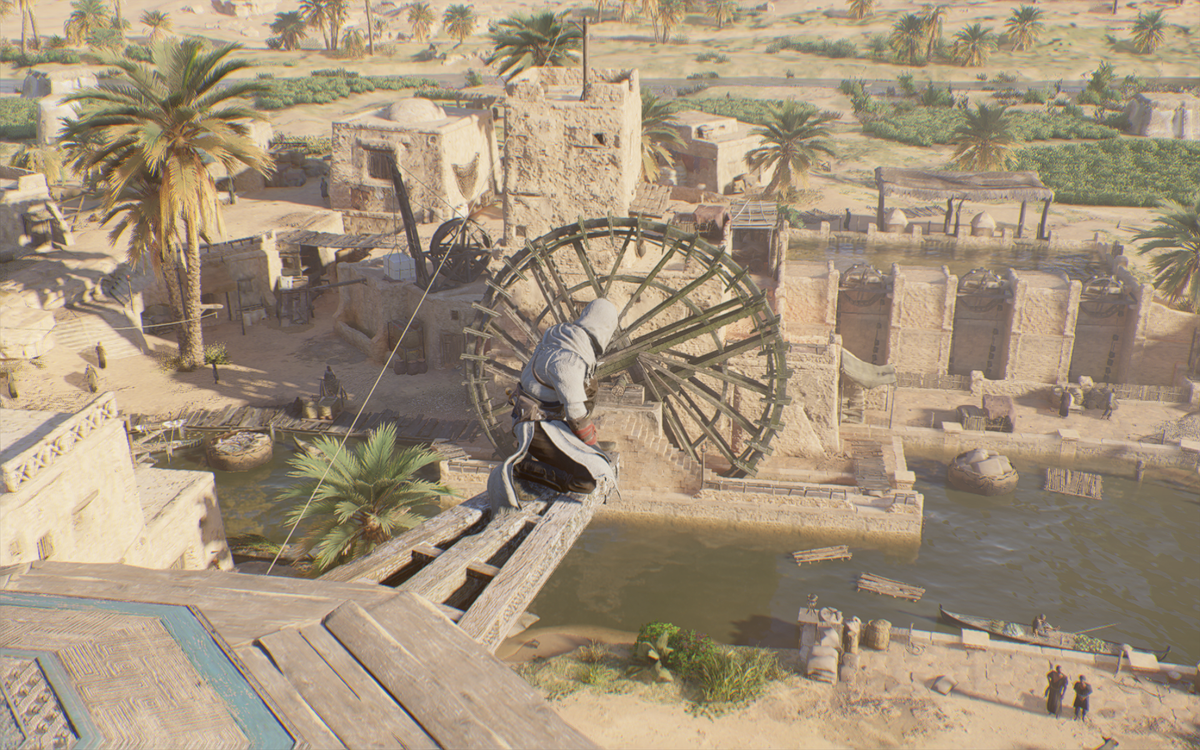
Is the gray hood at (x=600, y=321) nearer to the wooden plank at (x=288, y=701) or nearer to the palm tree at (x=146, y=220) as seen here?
the wooden plank at (x=288, y=701)

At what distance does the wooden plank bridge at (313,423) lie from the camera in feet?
94.6

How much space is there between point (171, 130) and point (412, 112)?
61.4 ft

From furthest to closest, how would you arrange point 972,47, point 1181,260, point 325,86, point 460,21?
point 460,21, point 972,47, point 325,86, point 1181,260

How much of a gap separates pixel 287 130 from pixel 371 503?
56302 millimetres

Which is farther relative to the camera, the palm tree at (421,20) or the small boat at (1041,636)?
the palm tree at (421,20)

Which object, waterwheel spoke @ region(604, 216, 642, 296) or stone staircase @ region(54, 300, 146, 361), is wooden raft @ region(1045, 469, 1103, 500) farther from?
stone staircase @ region(54, 300, 146, 361)

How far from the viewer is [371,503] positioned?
1762 centimetres

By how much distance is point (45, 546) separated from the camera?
13.8 metres

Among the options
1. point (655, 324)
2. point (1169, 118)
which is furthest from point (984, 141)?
point (655, 324)

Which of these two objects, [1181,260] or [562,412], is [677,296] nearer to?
[562,412]

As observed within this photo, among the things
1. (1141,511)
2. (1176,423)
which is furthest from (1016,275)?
(1141,511)

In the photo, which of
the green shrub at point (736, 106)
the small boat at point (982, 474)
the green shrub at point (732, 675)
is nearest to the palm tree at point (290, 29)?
the green shrub at point (736, 106)

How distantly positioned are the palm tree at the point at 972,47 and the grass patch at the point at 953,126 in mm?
15500

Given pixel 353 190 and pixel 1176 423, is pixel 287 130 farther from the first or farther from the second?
pixel 1176 423
